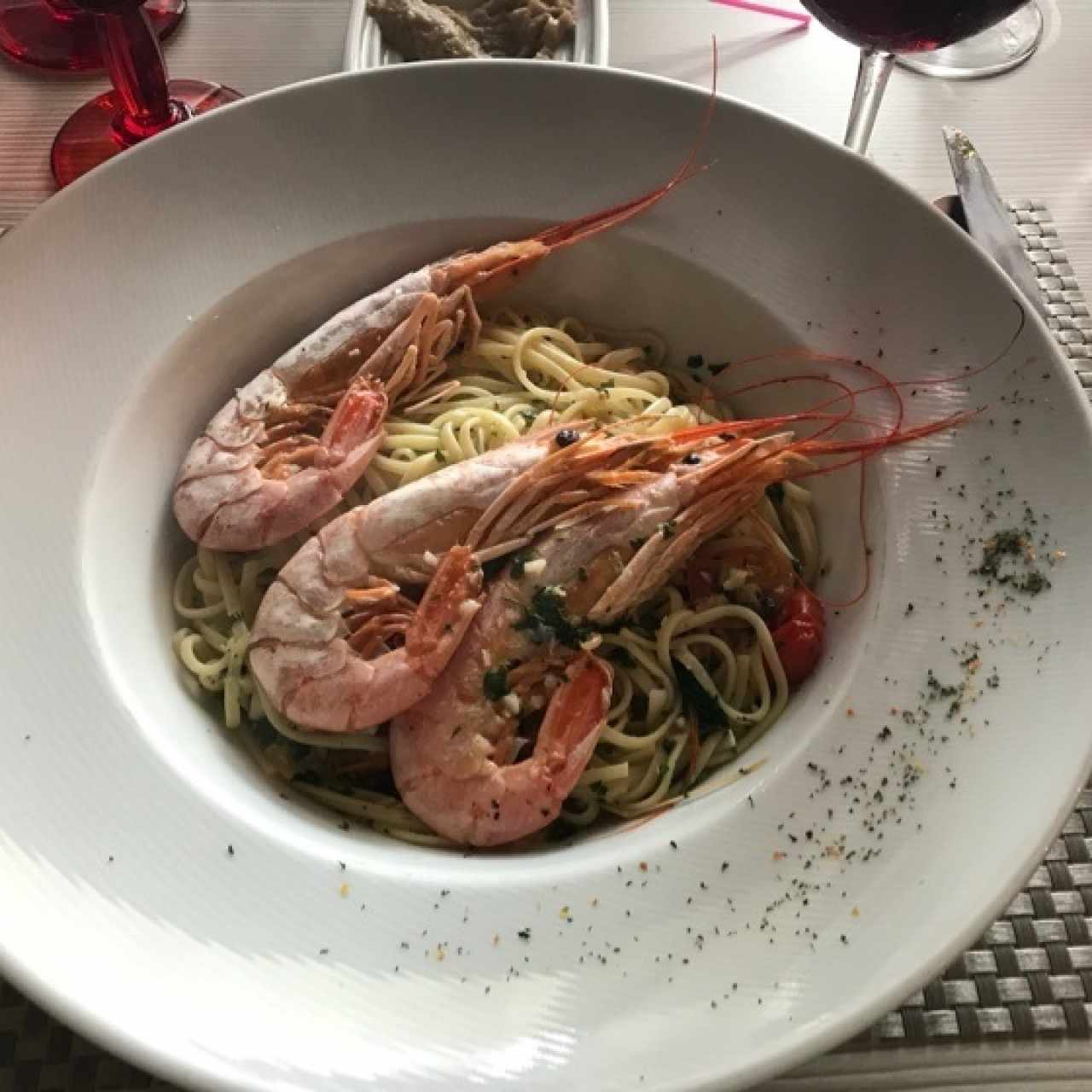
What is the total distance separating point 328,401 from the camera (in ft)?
6.72

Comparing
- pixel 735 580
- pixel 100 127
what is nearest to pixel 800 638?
Answer: pixel 735 580

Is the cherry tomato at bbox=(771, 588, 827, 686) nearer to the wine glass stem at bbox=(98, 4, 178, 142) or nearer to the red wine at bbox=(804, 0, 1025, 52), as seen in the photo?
the red wine at bbox=(804, 0, 1025, 52)

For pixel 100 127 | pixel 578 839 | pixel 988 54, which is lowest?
pixel 578 839

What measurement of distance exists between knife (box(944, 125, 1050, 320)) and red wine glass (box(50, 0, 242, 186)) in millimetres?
1703

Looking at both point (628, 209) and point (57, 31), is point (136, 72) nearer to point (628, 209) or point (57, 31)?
point (57, 31)

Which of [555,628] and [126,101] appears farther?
[126,101]

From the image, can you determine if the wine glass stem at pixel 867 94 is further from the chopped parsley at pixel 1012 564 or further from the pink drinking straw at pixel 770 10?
the chopped parsley at pixel 1012 564

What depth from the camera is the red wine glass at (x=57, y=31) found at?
2.64m

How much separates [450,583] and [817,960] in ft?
2.75

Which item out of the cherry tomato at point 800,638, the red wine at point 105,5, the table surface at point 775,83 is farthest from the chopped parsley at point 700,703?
the red wine at point 105,5

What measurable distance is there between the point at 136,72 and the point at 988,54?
6.96ft

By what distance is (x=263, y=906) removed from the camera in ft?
4.54

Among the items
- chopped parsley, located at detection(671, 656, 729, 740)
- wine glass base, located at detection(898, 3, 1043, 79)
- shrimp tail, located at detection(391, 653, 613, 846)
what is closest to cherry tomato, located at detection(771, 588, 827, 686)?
chopped parsley, located at detection(671, 656, 729, 740)

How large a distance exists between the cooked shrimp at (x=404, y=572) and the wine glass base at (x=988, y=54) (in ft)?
4.73
